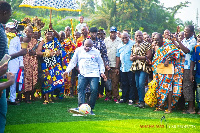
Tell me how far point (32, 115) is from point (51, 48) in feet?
9.97

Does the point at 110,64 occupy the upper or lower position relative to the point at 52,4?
lower

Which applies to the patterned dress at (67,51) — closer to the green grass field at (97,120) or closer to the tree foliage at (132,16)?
the green grass field at (97,120)

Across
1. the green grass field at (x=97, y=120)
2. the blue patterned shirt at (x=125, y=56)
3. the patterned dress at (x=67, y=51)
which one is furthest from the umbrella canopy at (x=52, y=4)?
the green grass field at (x=97, y=120)

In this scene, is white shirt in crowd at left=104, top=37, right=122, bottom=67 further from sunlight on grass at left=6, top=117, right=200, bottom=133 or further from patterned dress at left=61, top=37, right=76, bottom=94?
sunlight on grass at left=6, top=117, right=200, bottom=133

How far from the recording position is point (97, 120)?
816cm

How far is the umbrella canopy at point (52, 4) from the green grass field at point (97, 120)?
3.65 m

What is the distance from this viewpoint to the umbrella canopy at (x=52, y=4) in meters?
11.7

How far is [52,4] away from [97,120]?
5.54 m

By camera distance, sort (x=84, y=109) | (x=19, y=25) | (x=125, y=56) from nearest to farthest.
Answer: (x=84, y=109)
(x=19, y=25)
(x=125, y=56)

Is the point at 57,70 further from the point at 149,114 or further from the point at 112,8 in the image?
the point at 112,8

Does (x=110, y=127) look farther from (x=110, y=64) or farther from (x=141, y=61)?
→ (x=110, y=64)

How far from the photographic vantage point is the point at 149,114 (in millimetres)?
9234

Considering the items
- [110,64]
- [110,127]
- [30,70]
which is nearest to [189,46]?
[110,64]

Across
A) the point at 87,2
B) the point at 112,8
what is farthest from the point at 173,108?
the point at 87,2
